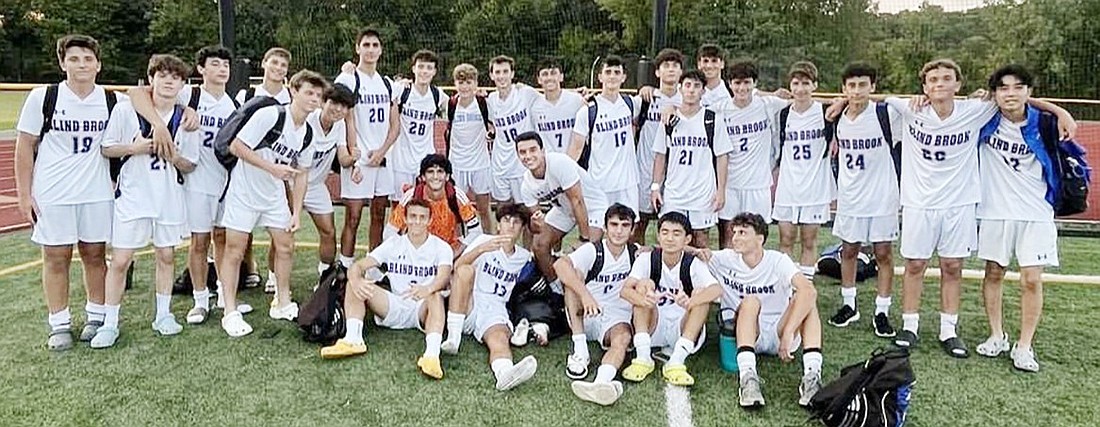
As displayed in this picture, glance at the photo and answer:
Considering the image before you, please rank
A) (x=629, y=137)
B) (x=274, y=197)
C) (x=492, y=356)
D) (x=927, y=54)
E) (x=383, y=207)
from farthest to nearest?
(x=927, y=54), (x=383, y=207), (x=629, y=137), (x=274, y=197), (x=492, y=356)

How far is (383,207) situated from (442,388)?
2503 millimetres

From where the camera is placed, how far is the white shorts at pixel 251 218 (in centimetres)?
501

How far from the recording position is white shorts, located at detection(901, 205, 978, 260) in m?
4.71

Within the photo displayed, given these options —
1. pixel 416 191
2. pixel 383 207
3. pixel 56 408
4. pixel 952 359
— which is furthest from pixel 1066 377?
pixel 56 408

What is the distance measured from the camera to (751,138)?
221 inches

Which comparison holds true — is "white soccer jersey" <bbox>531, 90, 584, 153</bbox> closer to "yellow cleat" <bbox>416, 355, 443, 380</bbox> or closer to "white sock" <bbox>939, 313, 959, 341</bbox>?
"yellow cleat" <bbox>416, 355, 443, 380</bbox>

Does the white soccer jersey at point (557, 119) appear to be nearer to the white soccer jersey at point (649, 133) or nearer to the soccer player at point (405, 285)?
the white soccer jersey at point (649, 133)

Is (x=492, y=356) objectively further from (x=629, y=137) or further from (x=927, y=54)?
(x=927, y=54)

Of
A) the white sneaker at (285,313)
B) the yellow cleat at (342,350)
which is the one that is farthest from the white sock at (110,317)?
the yellow cleat at (342,350)

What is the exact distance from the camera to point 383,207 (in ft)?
20.9

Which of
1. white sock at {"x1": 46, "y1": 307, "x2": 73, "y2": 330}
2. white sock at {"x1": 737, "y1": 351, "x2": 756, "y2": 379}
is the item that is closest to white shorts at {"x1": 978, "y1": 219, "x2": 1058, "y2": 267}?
white sock at {"x1": 737, "y1": 351, "x2": 756, "y2": 379}

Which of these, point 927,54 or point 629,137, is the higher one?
point 927,54

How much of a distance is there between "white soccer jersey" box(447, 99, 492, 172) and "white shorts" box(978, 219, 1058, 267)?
11.7ft

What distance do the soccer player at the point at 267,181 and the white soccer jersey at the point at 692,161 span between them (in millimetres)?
2426
